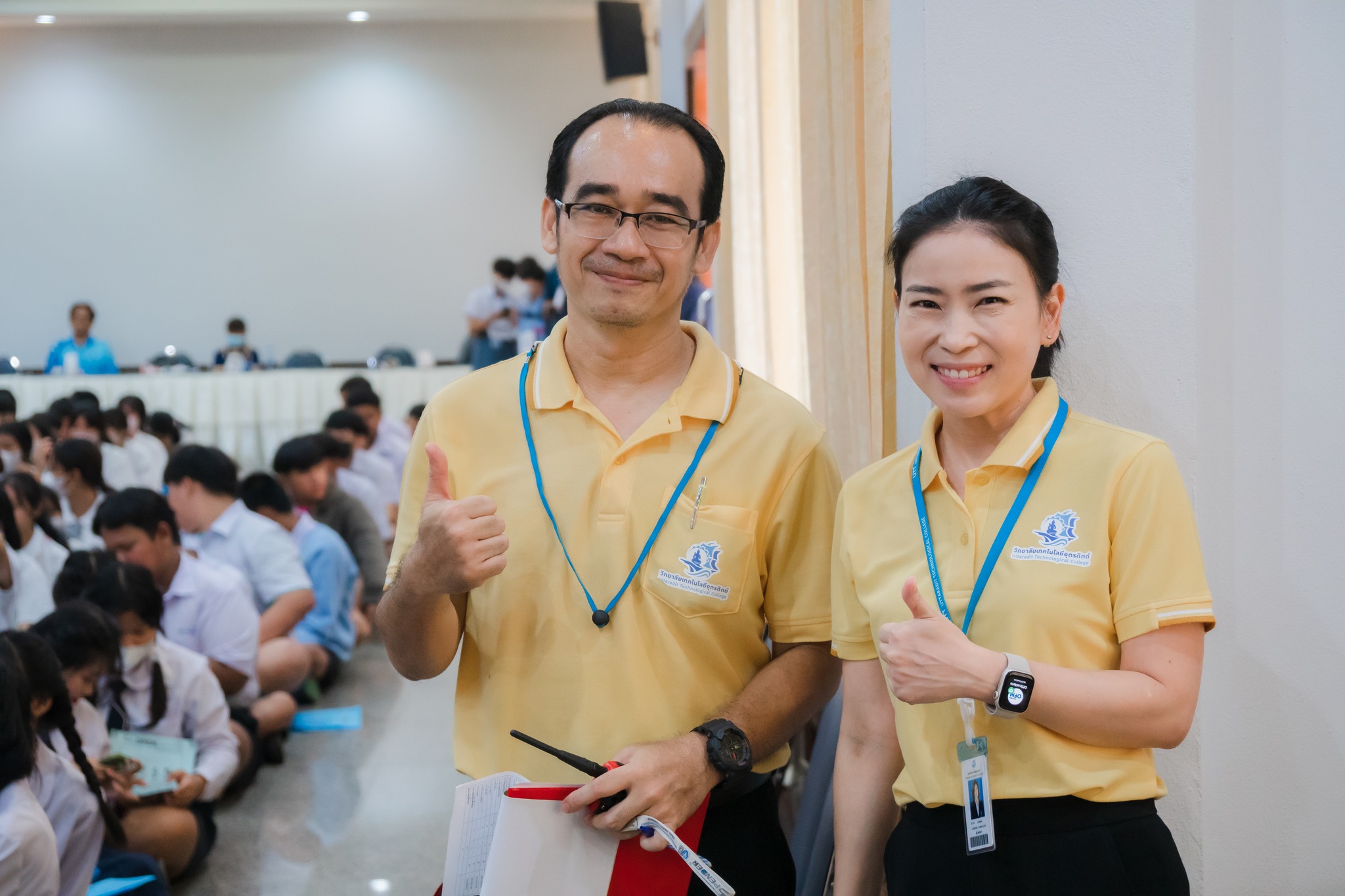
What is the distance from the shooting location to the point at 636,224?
1.46 meters

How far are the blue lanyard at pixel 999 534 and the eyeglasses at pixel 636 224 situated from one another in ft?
1.66

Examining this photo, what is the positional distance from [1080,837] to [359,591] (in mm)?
5236

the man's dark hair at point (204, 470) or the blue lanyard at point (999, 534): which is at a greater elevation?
the blue lanyard at point (999, 534)

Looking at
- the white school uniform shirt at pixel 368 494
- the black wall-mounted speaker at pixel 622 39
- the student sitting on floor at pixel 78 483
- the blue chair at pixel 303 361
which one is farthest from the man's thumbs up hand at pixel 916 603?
the blue chair at pixel 303 361

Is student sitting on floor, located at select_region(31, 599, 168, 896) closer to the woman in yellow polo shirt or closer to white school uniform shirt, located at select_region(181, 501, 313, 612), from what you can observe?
white school uniform shirt, located at select_region(181, 501, 313, 612)

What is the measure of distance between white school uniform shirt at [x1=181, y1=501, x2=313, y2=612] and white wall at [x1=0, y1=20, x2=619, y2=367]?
8.53 metres

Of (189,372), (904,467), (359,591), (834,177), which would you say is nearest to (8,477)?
(359,591)

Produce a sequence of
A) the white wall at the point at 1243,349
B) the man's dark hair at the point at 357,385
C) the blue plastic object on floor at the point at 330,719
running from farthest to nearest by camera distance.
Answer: the man's dark hair at the point at 357,385, the blue plastic object on floor at the point at 330,719, the white wall at the point at 1243,349

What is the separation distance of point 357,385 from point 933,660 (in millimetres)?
7527

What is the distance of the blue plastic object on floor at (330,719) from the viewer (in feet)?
15.0

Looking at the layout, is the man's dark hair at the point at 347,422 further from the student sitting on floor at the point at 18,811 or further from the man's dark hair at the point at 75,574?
the student sitting on floor at the point at 18,811

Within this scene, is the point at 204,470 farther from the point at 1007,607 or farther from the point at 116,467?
the point at 1007,607

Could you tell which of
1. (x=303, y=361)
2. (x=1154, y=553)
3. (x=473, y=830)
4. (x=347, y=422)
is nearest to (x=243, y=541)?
(x=347, y=422)

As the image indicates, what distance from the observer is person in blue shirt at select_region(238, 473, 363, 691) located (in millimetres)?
5039
